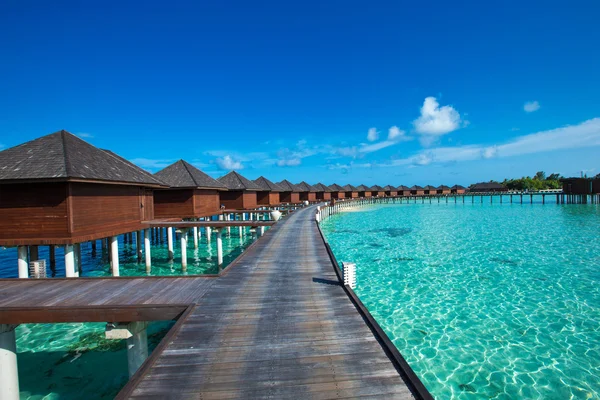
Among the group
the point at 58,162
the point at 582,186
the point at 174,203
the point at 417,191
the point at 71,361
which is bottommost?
the point at 71,361

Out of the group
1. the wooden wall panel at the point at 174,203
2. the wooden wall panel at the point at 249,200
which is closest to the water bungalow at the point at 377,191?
the wooden wall panel at the point at 249,200

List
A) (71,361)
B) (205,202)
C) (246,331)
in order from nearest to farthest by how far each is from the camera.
Result: (246,331), (71,361), (205,202)

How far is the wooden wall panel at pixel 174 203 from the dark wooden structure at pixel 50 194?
336 inches

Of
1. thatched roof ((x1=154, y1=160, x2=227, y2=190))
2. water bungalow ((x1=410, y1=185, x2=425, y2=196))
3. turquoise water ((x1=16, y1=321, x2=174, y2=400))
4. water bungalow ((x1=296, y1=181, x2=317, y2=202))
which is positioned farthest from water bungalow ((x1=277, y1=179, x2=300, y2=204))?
water bungalow ((x1=410, y1=185, x2=425, y2=196))

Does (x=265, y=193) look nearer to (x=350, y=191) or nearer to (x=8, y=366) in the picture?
(x=8, y=366)

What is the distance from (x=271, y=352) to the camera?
4.64m

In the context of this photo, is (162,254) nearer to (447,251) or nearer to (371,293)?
(371,293)

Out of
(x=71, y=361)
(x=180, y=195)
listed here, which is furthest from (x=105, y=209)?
(x=180, y=195)

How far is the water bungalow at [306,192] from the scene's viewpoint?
57.4m

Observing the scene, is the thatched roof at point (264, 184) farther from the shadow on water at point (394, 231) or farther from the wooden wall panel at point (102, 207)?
the wooden wall panel at point (102, 207)

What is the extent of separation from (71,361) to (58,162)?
7452mm

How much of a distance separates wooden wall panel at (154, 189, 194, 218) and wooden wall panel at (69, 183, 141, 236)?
5299 millimetres

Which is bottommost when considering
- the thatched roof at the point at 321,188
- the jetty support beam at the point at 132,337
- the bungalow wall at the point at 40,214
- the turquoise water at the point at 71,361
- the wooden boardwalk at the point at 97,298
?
the turquoise water at the point at 71,361

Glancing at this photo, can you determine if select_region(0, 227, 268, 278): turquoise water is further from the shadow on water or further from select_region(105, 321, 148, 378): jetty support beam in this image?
the shadow on water
